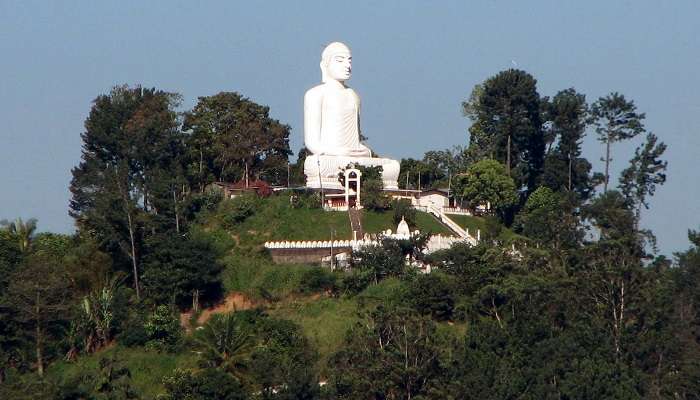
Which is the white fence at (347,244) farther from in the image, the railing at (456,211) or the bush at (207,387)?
the bush at (207,387)

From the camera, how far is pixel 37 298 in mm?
47531

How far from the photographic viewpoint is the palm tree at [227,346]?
4391 cm

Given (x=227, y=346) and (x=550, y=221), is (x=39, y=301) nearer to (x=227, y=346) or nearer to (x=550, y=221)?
(x=227, y=346)

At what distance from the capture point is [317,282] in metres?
50.2

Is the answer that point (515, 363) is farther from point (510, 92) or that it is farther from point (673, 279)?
point (510, 92)

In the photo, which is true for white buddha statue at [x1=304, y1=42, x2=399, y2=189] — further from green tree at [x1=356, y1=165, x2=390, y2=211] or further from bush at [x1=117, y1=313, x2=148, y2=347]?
bush at [x1=117, y1=313, x2=148, y2=347]

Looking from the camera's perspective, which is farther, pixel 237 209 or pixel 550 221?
pixel 237 209

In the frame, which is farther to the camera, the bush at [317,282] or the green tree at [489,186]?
the green tree at [489,186]

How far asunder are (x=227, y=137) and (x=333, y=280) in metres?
8.58

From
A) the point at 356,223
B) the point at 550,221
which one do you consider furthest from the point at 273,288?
the point at 550,221

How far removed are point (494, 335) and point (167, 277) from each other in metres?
8.69

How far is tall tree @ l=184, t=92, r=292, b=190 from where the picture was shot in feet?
189

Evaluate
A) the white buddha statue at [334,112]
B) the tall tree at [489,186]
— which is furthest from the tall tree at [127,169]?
the tall tree at [489,186]

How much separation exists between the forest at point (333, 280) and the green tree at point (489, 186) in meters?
0.06
